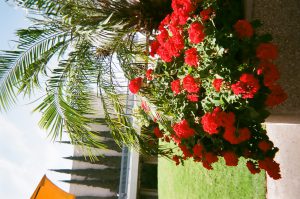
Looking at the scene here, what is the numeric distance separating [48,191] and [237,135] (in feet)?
19.7

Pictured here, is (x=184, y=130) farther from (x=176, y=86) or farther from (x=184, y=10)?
(x=184, y=10)

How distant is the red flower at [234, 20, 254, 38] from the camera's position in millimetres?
3660

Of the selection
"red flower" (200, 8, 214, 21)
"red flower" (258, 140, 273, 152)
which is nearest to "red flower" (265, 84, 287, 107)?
"red flower" (258, 140, 273, 152)

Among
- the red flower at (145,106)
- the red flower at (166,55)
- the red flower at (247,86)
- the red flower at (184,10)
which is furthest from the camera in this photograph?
the red flower at (145,106)

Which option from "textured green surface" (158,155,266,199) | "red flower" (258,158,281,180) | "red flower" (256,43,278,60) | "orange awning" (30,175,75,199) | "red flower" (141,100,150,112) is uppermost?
"red flower" (256,43,278,60)

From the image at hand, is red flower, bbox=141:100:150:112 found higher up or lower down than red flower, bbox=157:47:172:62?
lower down

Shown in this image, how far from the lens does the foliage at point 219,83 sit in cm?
362

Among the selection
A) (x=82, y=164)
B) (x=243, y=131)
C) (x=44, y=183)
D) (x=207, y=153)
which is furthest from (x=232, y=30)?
(x=82, y=164)

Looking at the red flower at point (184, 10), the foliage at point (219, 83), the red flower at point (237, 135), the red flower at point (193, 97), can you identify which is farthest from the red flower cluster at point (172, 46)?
the red flower at point (237, 135)

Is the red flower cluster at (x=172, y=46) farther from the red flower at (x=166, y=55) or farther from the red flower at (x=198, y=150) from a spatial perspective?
→ the red flower at (x=198, y=150)

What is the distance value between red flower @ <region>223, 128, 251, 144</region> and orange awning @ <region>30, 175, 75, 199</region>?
5722 mm

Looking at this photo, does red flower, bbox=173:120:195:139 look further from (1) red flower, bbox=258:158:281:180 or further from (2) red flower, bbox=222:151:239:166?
(1) red flower, bbox=258:158:281:180

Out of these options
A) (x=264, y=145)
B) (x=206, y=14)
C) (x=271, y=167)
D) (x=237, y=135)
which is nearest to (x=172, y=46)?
(x=206, y=14)

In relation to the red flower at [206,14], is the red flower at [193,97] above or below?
below
